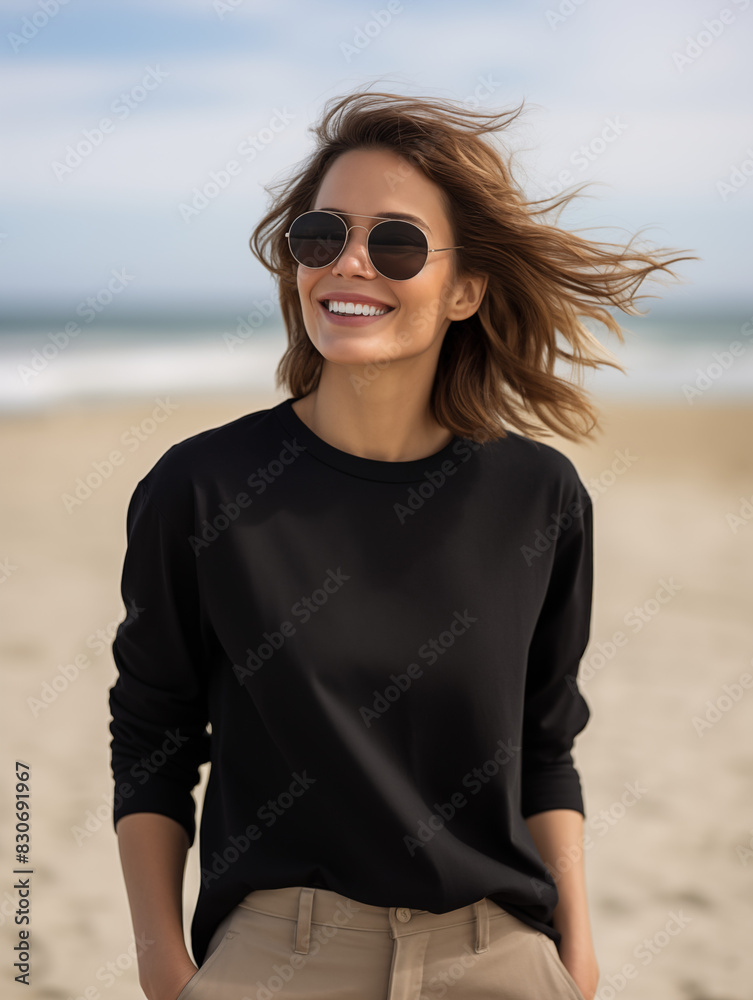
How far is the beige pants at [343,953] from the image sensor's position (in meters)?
1.72

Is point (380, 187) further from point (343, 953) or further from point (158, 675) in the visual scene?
point (343, 953)

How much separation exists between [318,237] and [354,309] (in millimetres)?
153

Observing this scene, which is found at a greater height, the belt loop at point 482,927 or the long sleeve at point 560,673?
the long sleeve at point 560,673

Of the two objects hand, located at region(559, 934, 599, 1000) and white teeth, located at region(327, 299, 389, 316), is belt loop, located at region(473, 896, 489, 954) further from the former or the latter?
white teeth, located at region(327, 299, 389, 316)

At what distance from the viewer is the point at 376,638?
1789 mm

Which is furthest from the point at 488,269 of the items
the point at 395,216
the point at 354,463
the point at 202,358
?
the point at 202,358

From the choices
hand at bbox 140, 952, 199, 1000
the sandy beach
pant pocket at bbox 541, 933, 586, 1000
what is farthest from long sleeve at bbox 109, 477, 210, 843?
the sandy beach

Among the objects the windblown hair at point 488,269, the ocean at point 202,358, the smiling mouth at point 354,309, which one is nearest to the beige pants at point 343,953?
the windblown hair at point 488,269

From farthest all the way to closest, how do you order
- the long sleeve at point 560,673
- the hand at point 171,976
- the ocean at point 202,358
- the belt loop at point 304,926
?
the ocean at point 202,358
the long sleeve at point 560,673
the hand at point 171,976
the belt loop at point 304,926

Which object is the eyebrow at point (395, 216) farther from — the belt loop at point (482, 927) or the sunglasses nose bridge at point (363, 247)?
the belt loop at point (482, 927)

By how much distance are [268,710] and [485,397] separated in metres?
0.83

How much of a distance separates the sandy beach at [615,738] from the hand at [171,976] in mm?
2028

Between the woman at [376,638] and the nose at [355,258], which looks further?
the nose at [355,258]

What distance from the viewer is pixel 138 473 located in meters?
10.5
